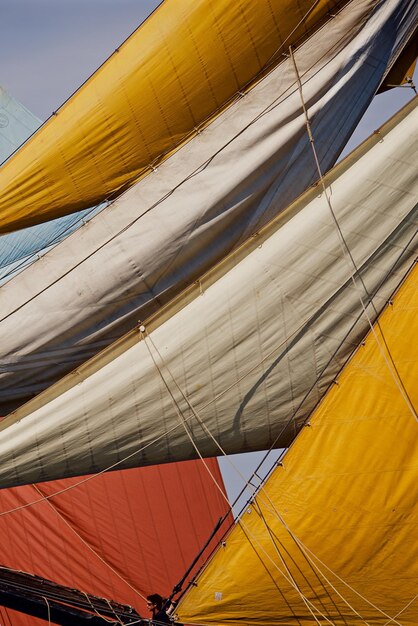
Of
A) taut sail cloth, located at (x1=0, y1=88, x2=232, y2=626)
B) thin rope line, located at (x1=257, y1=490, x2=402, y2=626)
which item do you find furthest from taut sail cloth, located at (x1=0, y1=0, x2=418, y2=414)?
taut sail cloth, located at (x1=0, y1=88, x2=232, y2=626)

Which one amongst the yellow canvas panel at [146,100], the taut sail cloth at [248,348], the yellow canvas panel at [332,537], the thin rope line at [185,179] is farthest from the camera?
the thin rope line at [185,179]

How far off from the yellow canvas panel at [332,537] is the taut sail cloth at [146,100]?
3079 millimetres

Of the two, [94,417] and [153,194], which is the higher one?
[153,194]

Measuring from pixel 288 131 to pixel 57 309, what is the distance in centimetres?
280

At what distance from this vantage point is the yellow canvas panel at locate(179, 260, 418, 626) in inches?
437

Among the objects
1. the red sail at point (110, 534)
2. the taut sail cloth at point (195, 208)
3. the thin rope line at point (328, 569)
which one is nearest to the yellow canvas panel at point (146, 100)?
the taut sail cloth at point (195, 208)

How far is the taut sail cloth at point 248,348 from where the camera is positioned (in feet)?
38.1

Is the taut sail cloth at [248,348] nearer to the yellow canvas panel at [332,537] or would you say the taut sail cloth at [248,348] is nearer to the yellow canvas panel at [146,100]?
the yellow canvas panel at [332,537]

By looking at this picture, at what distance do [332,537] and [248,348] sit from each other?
1.87 m

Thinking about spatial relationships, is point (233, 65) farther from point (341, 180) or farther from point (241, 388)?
point (241, 388)

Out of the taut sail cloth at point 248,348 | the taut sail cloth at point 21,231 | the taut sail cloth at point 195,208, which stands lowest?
the taut sail cloth at point 248,348

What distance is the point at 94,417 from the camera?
38.1 feet

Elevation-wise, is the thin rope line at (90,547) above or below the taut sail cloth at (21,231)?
below

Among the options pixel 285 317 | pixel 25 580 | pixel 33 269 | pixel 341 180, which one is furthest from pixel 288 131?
pixel 25 580
